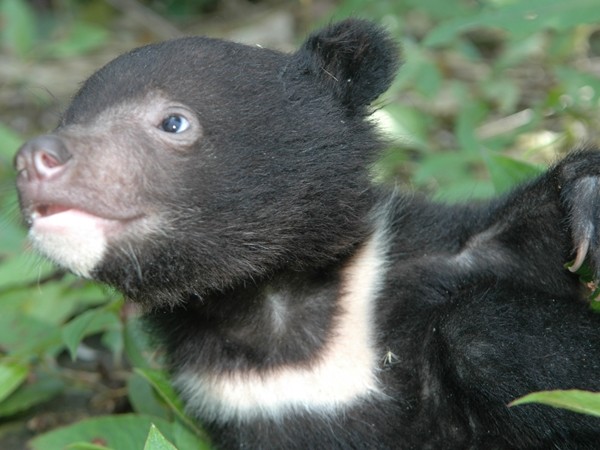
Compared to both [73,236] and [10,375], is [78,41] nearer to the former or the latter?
[10,375]

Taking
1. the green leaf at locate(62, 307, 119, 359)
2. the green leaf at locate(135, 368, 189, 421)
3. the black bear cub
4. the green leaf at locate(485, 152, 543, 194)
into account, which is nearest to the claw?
the black bear cub

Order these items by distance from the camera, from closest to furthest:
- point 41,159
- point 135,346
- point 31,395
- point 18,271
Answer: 1. point 41,159
2. point 135,346
3. point 31,395
4. point 18,271

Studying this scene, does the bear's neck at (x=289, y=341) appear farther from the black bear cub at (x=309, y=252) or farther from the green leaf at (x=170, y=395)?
the green leaf at (x=170, y=395)

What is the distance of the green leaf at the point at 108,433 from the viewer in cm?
386

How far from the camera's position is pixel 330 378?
3.43 m

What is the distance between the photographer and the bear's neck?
341cm

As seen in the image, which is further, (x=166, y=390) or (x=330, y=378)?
(x=166, y=390)

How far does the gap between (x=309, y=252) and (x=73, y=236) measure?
2.72 feet

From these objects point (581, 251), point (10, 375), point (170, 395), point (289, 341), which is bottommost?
point (10, 375)

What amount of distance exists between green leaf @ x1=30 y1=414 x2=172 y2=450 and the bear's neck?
0.44m

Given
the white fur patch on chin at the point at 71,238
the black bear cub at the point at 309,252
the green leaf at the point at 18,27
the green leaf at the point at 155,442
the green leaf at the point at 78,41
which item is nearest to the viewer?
the green leaf at the point at 155,442

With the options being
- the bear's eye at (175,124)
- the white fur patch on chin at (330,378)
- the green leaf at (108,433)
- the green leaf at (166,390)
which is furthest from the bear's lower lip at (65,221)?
the green leaf at (108,433)

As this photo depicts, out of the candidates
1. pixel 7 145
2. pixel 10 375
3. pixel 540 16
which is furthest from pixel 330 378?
pixel 7 145

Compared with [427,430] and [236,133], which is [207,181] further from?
[427,430]
